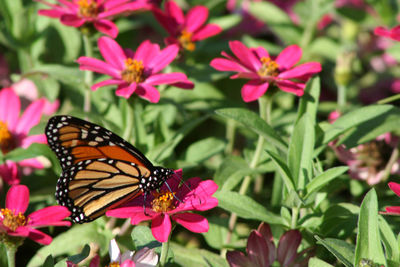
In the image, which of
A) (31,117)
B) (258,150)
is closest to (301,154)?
(258,150)

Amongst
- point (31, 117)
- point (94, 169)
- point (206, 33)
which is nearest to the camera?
point (94, 169)

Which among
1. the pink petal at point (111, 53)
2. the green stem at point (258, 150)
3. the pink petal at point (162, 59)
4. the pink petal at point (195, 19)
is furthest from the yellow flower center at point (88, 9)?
the green stem at point (258, 150)

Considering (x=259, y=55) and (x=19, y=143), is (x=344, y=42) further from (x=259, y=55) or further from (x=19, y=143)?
(x=19, y=143)

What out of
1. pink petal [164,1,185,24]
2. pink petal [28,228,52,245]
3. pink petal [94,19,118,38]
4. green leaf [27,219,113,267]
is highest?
pink petal [94,19,118,38]

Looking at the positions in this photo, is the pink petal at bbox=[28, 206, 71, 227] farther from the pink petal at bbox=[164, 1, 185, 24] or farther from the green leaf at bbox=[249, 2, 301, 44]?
the green leaf at bbox=[249, 2, 301, 44]

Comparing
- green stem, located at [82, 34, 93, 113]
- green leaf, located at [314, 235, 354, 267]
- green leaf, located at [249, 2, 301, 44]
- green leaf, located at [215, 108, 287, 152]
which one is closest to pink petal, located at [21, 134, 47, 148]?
green stem, located at [82, 34, 93, 113]

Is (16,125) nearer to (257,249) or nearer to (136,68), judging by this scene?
(136,68)
